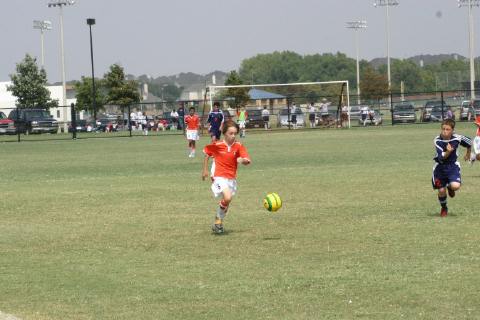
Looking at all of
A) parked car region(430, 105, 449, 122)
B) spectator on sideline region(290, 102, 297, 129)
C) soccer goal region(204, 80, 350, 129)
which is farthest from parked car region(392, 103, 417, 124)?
spectator on sideline region(290, 102, 297, 129)

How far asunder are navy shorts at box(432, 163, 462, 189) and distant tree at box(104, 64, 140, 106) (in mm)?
68086

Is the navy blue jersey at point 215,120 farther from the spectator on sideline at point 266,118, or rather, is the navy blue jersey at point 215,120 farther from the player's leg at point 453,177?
the player's leg at point 453,177

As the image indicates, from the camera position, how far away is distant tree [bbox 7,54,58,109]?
82.2m

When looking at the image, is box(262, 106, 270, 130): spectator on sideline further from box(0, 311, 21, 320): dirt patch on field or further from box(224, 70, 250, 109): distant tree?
box(0, 311, 21, 320): dirt patch on field

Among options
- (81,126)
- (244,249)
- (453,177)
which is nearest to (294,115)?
(81,126)

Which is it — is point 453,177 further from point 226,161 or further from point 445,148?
point 226,161

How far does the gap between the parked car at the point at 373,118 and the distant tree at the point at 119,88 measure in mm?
27156

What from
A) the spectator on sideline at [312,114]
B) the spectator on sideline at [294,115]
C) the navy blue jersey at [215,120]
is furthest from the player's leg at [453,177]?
the spectator on sideline at [294,115]

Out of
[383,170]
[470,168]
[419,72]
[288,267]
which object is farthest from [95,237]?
[419,72]

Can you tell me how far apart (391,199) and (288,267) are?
6.67m

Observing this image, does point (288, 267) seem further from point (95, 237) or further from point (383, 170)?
point (383, 170)

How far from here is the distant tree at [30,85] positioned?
270 feet

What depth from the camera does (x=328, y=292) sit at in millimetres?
8773

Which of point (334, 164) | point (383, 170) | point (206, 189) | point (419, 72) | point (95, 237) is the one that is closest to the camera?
point (95, 237)
